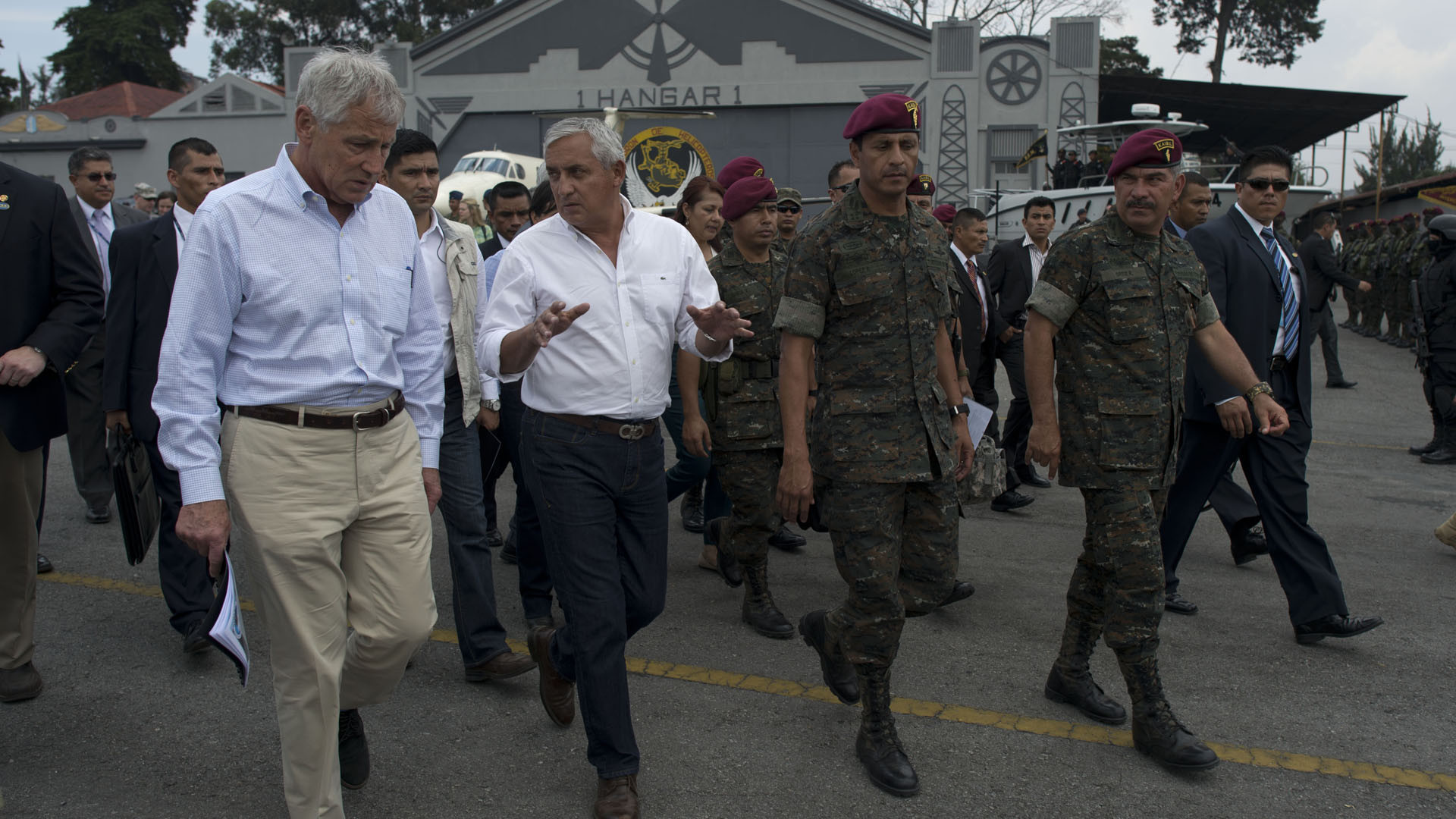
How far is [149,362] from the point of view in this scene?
172 inches

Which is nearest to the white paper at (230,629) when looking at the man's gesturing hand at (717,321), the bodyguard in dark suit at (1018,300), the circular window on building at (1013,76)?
the man's gesturing hand at (717,321)

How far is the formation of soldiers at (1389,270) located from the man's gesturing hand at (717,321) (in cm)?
1398

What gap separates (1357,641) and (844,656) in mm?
2571

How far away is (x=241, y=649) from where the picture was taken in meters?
2.77

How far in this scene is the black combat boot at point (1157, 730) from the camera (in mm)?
3414

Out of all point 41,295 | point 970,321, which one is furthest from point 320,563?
point 970,321

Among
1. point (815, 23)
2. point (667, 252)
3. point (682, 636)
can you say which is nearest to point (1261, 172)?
point (667, 252)

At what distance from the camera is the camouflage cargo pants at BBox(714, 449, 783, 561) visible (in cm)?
478

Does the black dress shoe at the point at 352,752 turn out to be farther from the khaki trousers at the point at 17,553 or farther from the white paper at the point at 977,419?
the white paper at the point at 977,419

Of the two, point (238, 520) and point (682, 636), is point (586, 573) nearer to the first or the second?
point (238, 520)

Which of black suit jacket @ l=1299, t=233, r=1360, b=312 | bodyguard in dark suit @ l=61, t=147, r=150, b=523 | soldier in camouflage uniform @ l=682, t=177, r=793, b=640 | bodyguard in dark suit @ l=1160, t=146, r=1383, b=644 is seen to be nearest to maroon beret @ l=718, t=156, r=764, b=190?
soldier in camouflage uniform @ l=682, t=177, r=793, b=640

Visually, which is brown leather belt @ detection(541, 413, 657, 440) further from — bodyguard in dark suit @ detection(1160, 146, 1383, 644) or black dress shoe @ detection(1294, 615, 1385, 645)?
black dress shoe @ detection(1294, 615, 1385, 645)

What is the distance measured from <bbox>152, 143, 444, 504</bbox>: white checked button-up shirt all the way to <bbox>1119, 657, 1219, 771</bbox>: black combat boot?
8.60 ft

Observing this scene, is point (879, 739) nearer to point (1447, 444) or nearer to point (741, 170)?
point (741, 170)
